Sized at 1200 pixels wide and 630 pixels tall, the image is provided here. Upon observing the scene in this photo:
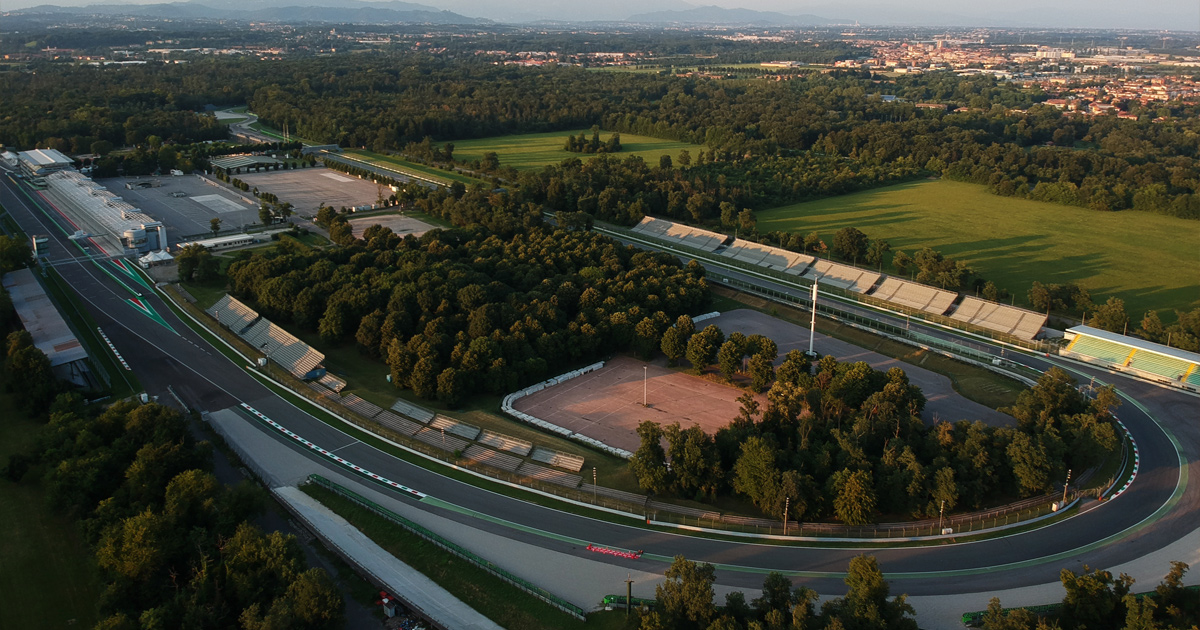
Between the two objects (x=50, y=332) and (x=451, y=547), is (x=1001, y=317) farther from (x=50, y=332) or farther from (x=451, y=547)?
(x=50, y=332)

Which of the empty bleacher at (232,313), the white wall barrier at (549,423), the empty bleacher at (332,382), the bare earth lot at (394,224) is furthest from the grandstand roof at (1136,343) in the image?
the bare earth lot at (394,224)

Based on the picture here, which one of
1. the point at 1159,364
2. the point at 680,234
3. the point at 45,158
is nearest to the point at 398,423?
the point at 680,234

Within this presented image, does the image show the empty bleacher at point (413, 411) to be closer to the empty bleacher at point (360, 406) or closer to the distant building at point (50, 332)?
the empty bleacher at point (360, 406)

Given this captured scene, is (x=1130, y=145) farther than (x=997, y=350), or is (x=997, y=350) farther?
(x=1130, y=145)

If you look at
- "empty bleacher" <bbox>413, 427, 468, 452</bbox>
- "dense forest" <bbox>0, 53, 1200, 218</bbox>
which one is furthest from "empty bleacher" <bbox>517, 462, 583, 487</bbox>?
"dense forest" <bbox>0, 53, 1200, 218</bbox>

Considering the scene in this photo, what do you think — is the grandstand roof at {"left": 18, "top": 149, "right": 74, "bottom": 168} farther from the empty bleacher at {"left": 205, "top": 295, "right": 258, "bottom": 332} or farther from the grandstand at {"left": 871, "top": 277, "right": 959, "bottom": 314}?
the grandstand at {"left": 871, "top": 277, "right": 959, "bottom": 314}

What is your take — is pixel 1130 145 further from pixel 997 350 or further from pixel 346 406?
pixel 346 406

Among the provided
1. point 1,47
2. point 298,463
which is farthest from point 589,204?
point 1,47
